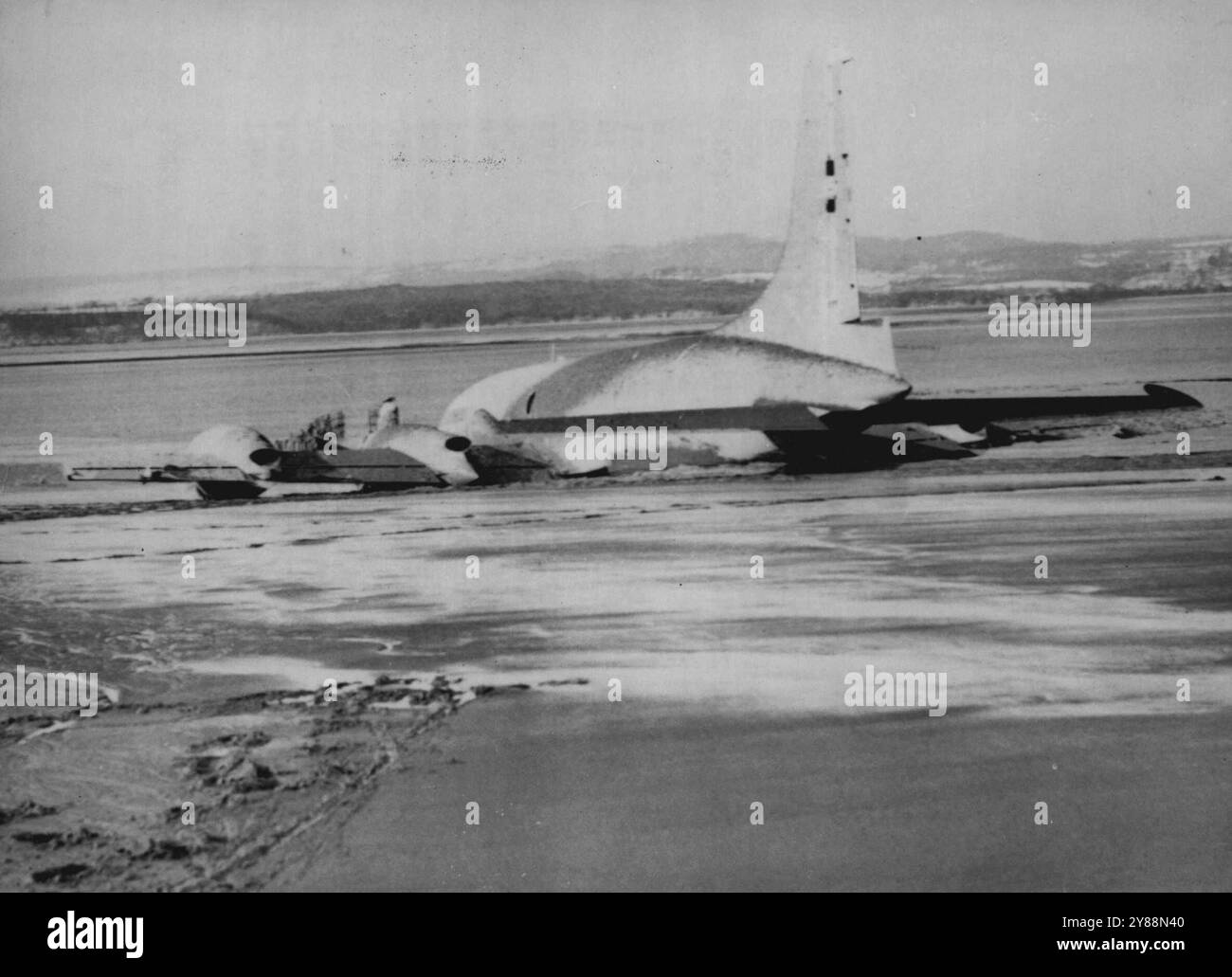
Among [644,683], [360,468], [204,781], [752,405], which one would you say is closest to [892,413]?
[752,405]

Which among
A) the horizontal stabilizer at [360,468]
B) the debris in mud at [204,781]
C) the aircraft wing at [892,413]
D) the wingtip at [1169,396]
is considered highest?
the wingtip at [1169,396]

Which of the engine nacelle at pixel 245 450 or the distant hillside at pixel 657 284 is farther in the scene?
the engine nacelle at pixel 245 450

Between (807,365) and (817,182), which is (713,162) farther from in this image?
(807,365)

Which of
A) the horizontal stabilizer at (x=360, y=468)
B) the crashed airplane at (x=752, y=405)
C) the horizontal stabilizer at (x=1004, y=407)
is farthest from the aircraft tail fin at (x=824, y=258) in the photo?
the horizontal stabilizer at (x=360, y=468)

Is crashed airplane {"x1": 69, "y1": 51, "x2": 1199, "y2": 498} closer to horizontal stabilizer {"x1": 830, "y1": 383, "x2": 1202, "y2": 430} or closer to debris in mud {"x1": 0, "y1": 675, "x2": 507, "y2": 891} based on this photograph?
horizontal stabilizer {"x1": 830, "y1": 383, "x2": 1202, "y2": 430}

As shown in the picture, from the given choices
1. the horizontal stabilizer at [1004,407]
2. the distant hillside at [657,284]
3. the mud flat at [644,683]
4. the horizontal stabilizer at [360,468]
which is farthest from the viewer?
the horizontal stabilizer at [360,468]

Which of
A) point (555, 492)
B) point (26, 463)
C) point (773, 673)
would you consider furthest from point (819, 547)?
point (26, 463)

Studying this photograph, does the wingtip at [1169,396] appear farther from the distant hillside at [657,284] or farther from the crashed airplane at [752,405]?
the distant hillside at [657,284]

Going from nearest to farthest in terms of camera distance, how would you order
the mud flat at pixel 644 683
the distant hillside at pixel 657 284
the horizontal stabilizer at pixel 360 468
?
the mud flat at pixel 644 683 → the distant hillside at pixel 657 284 → the horizontal stabilizer at pixel 360 468
